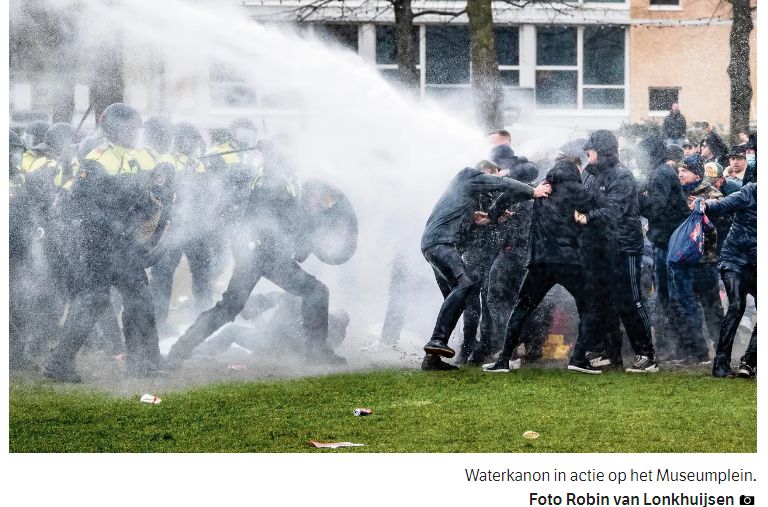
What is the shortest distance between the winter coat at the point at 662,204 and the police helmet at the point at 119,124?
156 inches

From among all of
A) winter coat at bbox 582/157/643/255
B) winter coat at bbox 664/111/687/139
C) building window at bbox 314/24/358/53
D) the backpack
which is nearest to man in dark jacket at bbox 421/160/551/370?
winter coat at bbox 582/157/643/255

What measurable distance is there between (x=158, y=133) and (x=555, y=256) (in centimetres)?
340

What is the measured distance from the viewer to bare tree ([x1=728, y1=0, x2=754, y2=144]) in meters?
11.0

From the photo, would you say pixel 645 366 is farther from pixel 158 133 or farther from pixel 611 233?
pixel 158 133

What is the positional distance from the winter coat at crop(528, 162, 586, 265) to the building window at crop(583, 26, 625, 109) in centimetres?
328

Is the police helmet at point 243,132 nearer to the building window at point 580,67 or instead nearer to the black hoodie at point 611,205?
the black hoodie at point 611,205

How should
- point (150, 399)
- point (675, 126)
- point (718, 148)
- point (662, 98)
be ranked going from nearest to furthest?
point (150, 399), point (718, 148), point (675, 126), point (662, 98)

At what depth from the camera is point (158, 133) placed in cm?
984

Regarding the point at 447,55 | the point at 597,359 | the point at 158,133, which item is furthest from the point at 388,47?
the point at 597,359

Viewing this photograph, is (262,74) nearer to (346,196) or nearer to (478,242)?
(346,196)

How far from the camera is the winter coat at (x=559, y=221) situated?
877cm

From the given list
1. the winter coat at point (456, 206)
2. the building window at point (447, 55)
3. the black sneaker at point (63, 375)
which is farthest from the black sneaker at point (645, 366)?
the black sneaker at point (63, 375)

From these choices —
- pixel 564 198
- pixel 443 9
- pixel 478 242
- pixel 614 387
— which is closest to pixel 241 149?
Result: pixel 478 242
